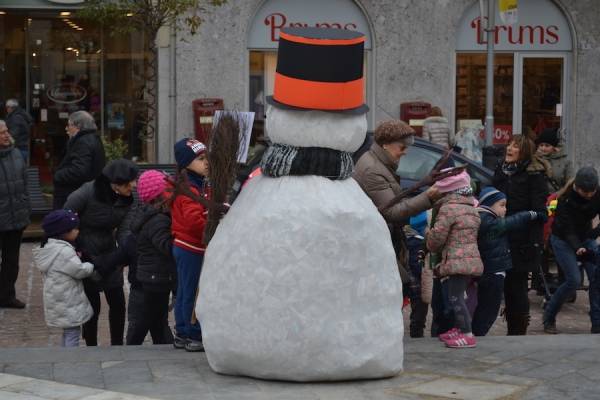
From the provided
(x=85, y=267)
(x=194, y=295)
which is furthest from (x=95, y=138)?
(x=194, y=295)

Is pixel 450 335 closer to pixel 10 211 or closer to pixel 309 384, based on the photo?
pixel 309 384

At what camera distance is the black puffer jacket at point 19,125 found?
712 inches

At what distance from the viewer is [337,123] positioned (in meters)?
7.01

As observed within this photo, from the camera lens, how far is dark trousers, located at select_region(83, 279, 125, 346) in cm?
873

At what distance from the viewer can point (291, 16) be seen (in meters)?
19.6

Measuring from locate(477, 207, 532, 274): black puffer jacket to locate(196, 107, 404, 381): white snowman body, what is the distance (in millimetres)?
1592

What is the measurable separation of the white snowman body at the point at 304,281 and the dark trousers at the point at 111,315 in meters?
1.80

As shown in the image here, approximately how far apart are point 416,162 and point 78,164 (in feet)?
11.9

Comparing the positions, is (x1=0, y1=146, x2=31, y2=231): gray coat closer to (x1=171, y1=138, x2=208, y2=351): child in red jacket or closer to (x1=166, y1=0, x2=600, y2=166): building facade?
(x1=171, y1=138, x2=208, y2=351): child in red jacket

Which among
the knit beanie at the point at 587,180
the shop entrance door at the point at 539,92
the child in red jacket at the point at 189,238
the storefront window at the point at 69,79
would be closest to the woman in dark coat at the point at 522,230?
the knit beanie at the point at 587,180

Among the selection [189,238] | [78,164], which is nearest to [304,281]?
[189,238]

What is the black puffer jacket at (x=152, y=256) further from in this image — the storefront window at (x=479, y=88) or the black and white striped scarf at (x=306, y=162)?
the storefront window at (x=479, y=88)

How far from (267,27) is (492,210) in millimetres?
11528

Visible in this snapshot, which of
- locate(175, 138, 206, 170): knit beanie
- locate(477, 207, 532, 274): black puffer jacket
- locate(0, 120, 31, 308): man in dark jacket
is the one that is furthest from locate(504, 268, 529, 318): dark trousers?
locate(0, 120, 31, 308): man in dark jacket
